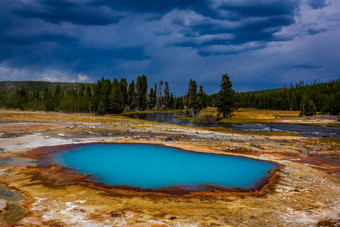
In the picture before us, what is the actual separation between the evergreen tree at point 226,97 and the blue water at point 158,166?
53.7 m

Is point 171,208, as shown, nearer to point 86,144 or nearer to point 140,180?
point 140,180

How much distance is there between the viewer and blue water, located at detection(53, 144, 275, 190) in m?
14.1

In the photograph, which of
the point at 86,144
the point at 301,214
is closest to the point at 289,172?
the point at 301,214

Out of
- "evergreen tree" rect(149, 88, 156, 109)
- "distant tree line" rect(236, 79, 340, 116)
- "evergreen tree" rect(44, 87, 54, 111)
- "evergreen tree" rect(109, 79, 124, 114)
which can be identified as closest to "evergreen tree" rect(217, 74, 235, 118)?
"distant tree line" rect(236, 79, 340, 116)

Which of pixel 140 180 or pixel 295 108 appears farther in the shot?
→ pixel 295 108

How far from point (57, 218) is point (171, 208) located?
161 inches

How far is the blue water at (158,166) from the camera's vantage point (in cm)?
1409

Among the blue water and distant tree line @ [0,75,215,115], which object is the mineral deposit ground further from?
distant tree line @ [0,75,215,115]

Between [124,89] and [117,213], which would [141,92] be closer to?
[124,89]

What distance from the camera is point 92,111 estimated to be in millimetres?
98562

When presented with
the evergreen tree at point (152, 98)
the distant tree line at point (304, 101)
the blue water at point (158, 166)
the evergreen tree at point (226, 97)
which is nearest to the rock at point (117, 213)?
the blue water at point (158, 166)

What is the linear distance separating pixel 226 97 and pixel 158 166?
59514 millimetres

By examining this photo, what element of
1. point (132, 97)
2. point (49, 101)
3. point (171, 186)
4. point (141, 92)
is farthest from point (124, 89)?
point (171, 186)

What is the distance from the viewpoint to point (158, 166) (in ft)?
59.4
